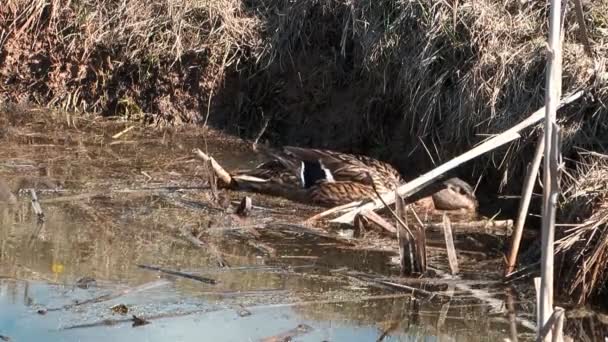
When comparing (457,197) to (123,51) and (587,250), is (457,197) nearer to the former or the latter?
(587,250)

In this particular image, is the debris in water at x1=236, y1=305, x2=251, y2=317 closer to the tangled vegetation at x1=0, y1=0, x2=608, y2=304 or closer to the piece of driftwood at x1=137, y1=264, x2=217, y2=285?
A: the piece of driftwood at x1=137, y1=264, x2=217, y2=285

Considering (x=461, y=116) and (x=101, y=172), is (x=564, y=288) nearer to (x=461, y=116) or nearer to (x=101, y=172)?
(x=461, y=116)

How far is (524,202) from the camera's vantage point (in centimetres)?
637

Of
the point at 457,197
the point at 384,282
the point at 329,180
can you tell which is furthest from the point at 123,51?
the point at 384,282

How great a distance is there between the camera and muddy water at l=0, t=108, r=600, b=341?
596 centimetres

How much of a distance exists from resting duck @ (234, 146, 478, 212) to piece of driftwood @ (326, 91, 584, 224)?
838mm

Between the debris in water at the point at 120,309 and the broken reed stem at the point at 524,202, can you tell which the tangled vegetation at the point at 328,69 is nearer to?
the broken reed stem at the point at 524,202

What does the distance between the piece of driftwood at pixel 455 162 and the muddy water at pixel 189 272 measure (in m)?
0.31

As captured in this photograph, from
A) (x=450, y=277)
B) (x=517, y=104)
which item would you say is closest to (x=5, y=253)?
(x=450, y=277)

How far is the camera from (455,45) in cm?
891

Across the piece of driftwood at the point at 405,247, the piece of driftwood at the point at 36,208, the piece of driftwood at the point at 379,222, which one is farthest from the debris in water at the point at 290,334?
the piece of driftwood at the point at 36,208

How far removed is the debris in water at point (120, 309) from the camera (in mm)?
6008

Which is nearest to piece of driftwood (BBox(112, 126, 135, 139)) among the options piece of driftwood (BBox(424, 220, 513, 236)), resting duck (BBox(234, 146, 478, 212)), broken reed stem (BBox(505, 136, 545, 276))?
resting duck (BBox(234, 146, 478, 212))

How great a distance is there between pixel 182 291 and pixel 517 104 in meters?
3.15
